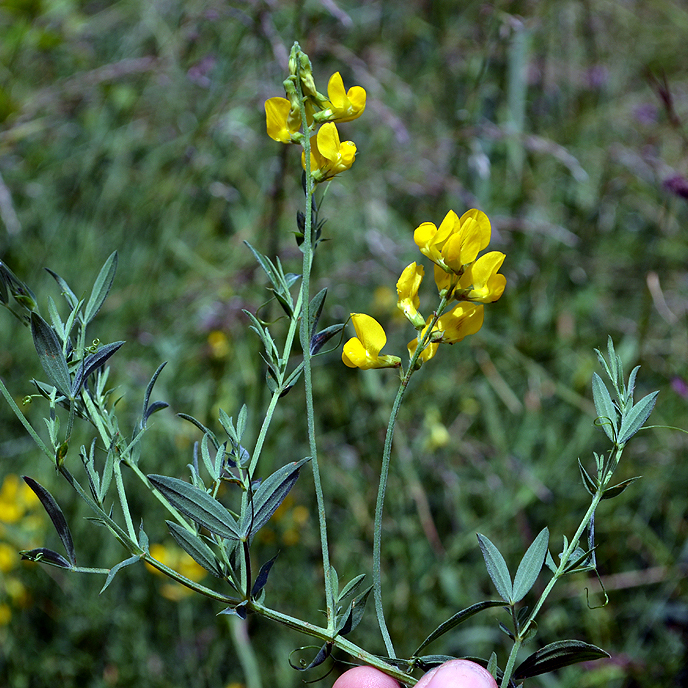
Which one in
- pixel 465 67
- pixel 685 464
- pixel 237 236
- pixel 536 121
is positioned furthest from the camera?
pixel 536 121

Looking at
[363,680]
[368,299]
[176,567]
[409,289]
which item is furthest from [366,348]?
[368,299]

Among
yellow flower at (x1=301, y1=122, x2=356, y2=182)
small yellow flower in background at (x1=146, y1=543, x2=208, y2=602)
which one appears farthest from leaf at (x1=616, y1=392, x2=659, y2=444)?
small yellow flower in background at (x1=146, y1=543, x2=208, y2=602)

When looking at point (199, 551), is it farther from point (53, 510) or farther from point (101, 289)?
point (101, 289)

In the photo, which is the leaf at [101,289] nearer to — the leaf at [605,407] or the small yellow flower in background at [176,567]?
the leaf at [605,407]

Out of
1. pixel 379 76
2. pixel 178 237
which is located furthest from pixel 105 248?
pixel 379 76

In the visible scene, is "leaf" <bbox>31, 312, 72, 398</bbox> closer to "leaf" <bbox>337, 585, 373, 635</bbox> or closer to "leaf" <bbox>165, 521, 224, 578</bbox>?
"leaf" <bbox>165, 521, 224, 578</bbox>

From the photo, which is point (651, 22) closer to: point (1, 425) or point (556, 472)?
point (556, 472)
